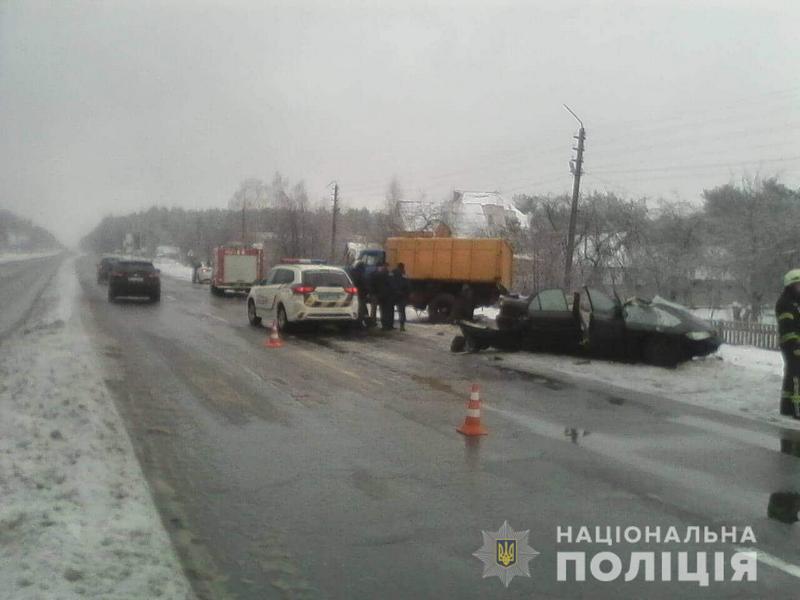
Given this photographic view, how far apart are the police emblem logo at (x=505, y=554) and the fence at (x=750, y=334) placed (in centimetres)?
1660

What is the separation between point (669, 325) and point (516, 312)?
11.0 ft

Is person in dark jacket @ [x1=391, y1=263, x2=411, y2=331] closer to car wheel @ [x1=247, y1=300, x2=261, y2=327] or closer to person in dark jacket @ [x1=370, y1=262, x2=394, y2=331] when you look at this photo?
person in dark jacket @ [x1=370, y1=262, x2=394, y2=331]

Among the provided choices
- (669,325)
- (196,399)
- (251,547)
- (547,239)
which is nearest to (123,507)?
(251,547)

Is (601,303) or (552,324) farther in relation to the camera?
(552,324)

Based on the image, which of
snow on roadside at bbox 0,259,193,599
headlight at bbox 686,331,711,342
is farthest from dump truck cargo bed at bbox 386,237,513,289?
snow on roadside at bbox 0,259,193,599

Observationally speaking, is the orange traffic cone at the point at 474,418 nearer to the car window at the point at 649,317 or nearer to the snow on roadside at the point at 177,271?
the car window at the point at 649,317

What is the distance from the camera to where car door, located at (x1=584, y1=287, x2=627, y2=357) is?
15.3m

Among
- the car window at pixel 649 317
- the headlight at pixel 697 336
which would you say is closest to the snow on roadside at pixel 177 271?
the car window at pixel 649 317

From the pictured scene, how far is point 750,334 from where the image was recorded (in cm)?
2184

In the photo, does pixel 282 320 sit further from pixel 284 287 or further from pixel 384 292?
pixel 384 292

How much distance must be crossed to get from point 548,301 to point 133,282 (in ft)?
67.8

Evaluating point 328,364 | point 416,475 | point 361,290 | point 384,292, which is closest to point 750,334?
point 384,292

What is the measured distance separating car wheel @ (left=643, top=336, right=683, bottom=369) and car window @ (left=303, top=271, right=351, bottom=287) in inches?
330

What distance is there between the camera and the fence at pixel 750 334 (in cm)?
2127
